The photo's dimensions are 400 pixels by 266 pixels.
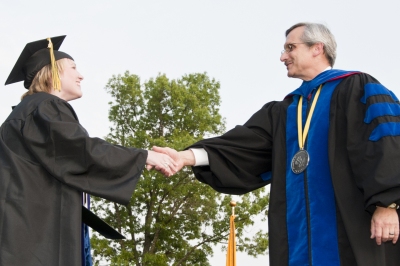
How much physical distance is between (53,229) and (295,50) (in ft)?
7.67

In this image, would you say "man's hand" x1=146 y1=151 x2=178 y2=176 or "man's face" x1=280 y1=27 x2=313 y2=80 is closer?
"man's hand" x1=146 y1=151 x2=178 y2=176

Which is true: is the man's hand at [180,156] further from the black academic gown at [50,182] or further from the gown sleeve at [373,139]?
the gown sleeve at [373,139]

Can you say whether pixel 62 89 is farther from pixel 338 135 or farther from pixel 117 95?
pixel 117 95

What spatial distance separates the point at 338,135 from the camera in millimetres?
4152

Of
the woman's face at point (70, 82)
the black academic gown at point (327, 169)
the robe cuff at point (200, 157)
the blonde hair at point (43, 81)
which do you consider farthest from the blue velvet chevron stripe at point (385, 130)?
the blonde hair at point (43, 81)

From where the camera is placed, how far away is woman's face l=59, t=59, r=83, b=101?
4652 millimetres

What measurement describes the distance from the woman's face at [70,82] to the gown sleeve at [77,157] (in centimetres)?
50

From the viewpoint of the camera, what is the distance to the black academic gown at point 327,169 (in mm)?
3797

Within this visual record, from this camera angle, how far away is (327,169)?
411 centimetres

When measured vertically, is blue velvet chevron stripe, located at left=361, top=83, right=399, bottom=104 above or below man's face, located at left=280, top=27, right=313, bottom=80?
below

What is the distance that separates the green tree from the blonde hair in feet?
40.3

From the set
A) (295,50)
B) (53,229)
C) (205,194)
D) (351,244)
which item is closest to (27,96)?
(53,229)

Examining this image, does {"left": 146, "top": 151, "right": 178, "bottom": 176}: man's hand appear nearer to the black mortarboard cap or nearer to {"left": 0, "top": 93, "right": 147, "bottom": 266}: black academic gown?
{"left": 0, "top": 93, "right": 147, "bottom": 266}: black academic gown

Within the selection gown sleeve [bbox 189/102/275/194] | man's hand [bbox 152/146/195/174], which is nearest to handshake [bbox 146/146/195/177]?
man's hand [bbox 152/146/195/174]
